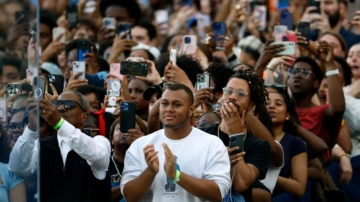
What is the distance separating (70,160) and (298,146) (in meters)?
2.39

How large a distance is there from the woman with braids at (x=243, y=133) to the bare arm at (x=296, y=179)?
852 mm

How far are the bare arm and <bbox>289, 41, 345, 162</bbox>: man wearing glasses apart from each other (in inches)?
47.0

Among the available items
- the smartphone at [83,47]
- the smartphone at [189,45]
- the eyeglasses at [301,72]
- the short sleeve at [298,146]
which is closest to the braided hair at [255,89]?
the short sleeve at [298,146]

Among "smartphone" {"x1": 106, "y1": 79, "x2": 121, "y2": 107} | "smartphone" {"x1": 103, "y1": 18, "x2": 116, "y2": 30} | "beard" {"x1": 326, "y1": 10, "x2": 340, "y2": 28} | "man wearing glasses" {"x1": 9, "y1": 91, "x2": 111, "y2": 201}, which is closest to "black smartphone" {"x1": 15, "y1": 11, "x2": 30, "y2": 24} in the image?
"man wearing glasses" {"x1": 9, "y1": 91, "x2": 111, "y2": 201}

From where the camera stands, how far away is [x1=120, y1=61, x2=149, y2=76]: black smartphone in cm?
962

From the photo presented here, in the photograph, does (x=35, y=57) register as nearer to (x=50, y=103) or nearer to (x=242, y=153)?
(x=50, y=103)

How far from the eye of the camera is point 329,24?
13.5 m

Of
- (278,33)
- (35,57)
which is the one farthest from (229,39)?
(35,57)

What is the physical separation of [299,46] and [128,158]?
4.19m

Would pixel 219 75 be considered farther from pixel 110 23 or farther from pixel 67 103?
pixel 110 23

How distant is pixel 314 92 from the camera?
10.8 meters

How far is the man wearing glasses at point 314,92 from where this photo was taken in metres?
10.5

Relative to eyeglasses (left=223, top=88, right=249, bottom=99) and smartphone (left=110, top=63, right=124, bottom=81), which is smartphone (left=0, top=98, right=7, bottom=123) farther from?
smartphone (left=110, top=63, right=124, bottom=81)

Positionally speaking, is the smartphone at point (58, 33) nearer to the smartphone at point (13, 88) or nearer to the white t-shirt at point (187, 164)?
the white t-shirt at point (187, 164)
